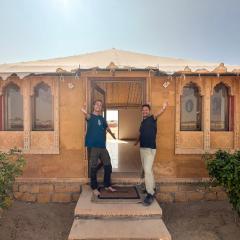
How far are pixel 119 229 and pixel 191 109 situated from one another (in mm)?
3700

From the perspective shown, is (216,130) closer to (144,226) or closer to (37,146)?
(144,226)

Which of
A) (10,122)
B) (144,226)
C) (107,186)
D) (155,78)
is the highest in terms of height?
(155,78)

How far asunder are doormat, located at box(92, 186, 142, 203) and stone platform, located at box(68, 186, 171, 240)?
0.17 metres

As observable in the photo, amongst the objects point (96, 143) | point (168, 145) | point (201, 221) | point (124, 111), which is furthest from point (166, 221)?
point (124, 111)

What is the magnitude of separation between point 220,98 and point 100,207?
4.15 meters

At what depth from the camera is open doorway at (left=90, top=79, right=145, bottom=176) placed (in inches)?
297

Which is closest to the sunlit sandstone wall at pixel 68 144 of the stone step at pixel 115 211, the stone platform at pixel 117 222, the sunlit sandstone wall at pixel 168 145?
the stone platform at pixel 117 222

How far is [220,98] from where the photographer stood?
23.9ft

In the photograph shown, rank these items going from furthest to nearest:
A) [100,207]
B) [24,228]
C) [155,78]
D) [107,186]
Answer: [155,78] → [107,186] → [24,228] → [100,207]

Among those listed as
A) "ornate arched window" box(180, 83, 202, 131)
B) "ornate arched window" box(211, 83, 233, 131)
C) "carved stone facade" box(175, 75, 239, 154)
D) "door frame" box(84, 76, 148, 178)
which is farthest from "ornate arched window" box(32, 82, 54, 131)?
"ornate arched window" box(211, 83, 233, 131)

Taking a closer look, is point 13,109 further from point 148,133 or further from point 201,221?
point 201,221

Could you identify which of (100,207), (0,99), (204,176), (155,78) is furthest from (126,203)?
(0,99)

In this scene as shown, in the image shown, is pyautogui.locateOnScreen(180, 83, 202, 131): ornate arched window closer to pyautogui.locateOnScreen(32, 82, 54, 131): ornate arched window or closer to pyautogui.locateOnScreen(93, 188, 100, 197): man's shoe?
pyautogui.locateOnScreen(93, 188, 100, 197): man's shoe

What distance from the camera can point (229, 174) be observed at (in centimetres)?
538
